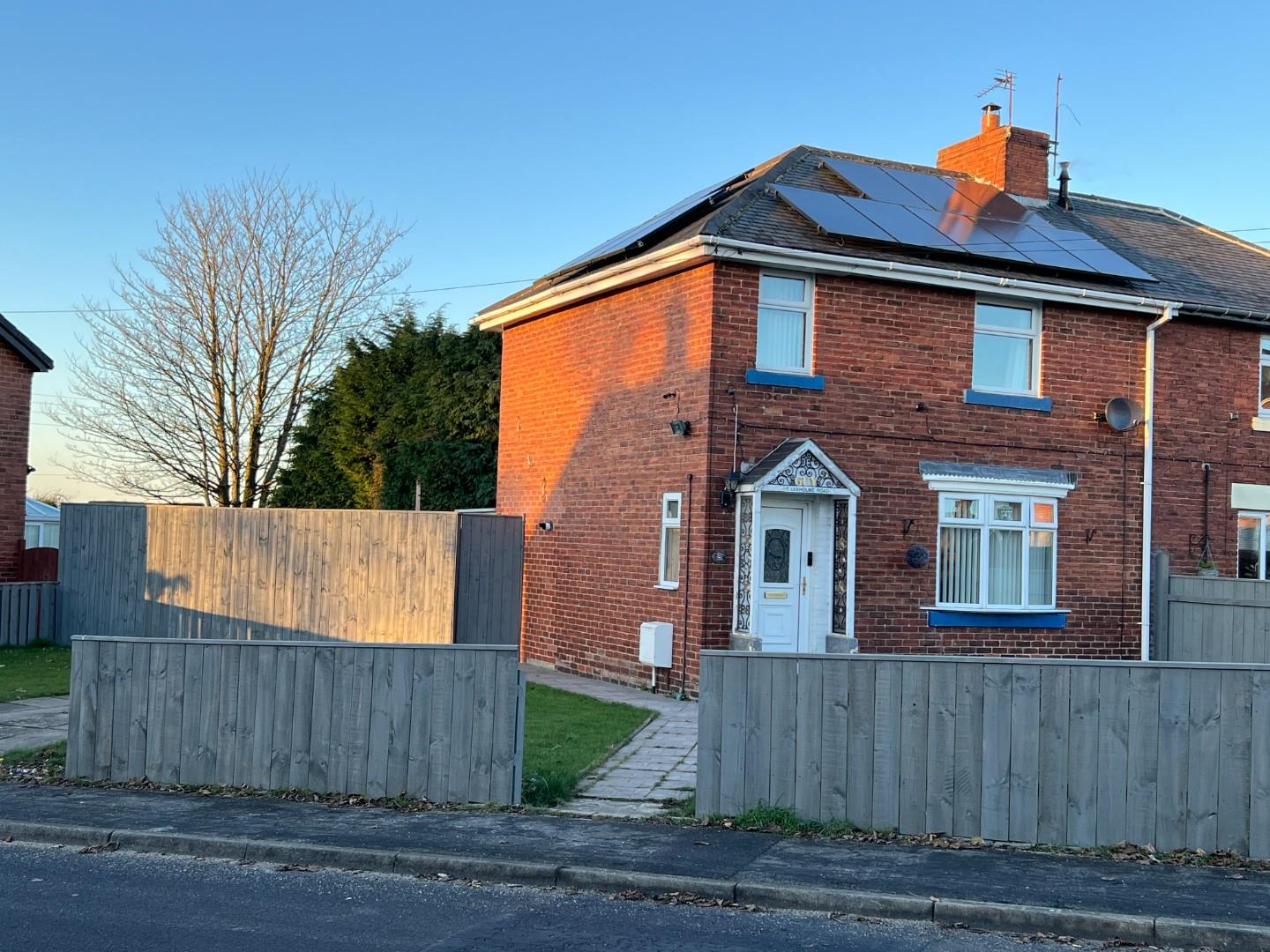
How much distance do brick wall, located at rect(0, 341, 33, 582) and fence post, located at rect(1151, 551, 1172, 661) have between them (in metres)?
16.8

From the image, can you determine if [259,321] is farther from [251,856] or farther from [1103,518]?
[251,856]

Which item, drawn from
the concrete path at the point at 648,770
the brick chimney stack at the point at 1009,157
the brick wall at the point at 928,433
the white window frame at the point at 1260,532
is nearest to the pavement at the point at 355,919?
the concrete path at the point at 648,770

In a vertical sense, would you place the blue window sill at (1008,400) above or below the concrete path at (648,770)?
above

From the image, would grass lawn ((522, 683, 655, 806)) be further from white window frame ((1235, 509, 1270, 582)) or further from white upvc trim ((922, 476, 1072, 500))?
white window frame ((1235, 509, 1270, 582))

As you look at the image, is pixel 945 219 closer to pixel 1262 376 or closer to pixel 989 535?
pixel 989 535

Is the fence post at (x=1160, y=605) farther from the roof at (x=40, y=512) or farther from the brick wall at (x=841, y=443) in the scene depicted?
the roof at (x=40, y=512)

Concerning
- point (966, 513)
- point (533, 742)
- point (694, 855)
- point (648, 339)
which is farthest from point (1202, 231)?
point (694, 855)

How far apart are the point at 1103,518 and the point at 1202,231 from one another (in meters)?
7.31

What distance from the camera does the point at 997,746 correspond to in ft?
27.3

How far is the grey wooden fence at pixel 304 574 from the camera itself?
16.9 metres

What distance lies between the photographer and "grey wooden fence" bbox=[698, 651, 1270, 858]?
320 inches

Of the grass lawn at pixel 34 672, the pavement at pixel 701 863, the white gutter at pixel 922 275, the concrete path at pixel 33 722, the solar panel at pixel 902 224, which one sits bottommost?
the pavement at pixel 701 863

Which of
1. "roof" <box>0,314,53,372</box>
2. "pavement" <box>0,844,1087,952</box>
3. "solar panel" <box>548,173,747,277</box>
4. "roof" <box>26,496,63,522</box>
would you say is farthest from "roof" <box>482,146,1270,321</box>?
"roof" <box>26,496,63,522</box>

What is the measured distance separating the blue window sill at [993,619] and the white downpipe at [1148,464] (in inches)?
51.3
